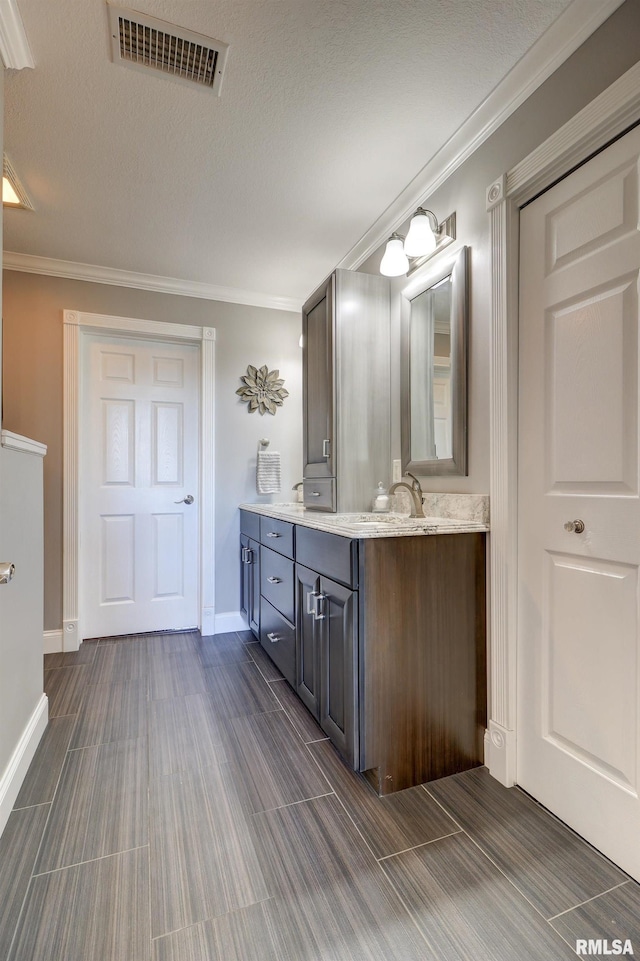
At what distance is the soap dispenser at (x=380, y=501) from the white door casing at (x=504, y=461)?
67 cm

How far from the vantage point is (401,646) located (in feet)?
5.04

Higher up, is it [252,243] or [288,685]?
[252,243]

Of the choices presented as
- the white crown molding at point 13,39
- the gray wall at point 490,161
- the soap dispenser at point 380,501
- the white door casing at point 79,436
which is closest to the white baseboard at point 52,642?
the white door casing at point 79,436

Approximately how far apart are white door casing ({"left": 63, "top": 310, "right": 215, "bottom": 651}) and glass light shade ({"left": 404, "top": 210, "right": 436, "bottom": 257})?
5.62ft

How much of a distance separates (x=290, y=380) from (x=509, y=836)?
2852mm

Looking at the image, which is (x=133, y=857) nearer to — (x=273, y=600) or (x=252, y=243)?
(x=273, y=600)

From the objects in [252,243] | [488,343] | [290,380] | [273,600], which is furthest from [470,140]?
[273,600]

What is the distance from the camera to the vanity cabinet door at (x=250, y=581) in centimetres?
275

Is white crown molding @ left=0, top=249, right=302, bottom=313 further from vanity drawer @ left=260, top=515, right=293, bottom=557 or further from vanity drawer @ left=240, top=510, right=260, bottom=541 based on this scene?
vanity drawer @ left=260, top=515, right=293, bottom=557

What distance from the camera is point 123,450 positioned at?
3.08 meters

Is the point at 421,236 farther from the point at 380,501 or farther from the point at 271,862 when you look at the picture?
the point at 271,862

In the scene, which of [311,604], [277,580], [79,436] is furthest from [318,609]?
[79,436]

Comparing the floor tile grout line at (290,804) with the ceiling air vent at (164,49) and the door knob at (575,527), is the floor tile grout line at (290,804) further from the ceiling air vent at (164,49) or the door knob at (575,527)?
the ceiling air vent at (164,49)

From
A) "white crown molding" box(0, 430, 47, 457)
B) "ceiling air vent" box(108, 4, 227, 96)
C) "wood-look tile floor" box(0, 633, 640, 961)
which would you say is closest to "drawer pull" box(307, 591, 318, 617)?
"wood-look tile floor" box(0, 633, 640, 961)
